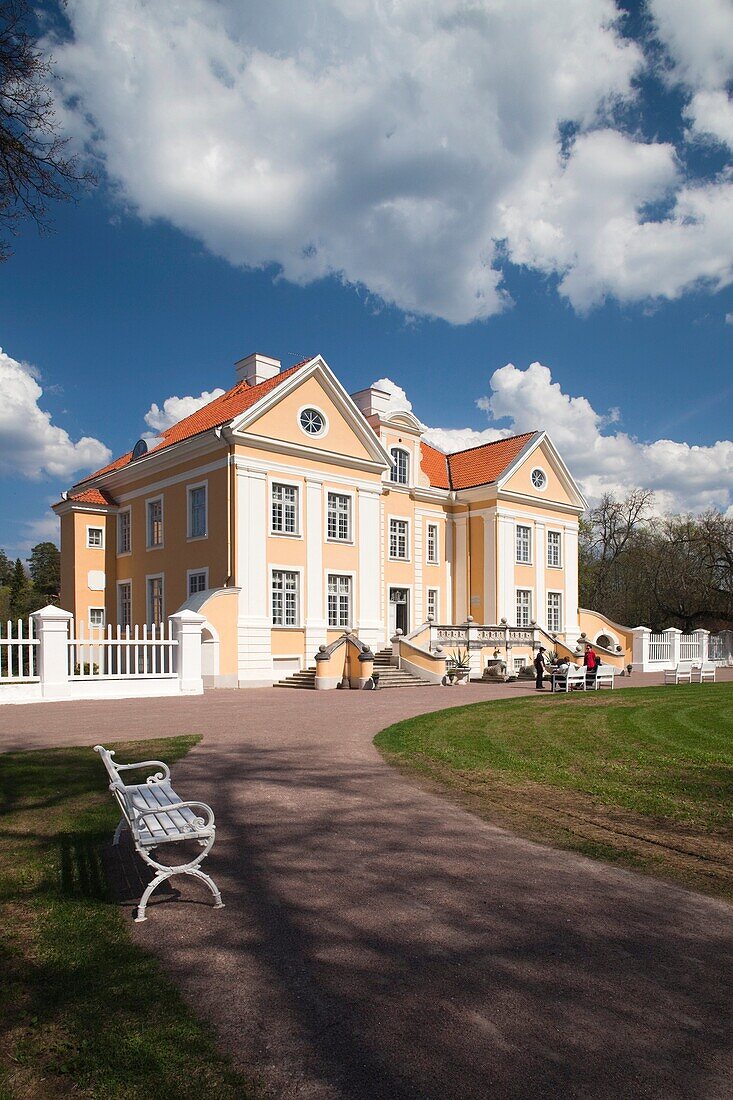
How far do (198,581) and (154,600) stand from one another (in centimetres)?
367

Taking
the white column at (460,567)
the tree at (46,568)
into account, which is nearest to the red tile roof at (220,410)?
the white column at (460,567)

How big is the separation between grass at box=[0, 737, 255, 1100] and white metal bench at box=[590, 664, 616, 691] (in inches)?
783

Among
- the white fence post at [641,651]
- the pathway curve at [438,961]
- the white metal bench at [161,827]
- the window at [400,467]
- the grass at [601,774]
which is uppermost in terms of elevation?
the window at [400,467]

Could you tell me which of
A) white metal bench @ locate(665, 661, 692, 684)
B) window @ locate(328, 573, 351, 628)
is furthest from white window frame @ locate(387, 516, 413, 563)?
white metal bench @ locate(665, 661, 692, 684)

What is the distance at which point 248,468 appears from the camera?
2747 cm

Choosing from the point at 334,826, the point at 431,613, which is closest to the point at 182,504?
the point at 431,613

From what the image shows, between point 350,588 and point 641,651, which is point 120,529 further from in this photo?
point 641,651

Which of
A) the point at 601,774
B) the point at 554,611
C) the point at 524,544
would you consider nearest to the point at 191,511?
the point at 524,544

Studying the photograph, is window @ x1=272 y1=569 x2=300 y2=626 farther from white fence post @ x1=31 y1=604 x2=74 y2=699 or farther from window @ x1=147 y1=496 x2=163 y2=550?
white fence post @ x1=31 y1=604 x2=74 y2=699

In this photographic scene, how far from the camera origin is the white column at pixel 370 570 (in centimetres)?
3061

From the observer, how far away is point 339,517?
3075 cm

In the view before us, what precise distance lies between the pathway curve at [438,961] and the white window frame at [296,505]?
20426 mm

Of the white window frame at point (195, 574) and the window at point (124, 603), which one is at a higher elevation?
the white window frame at point (195, 574)

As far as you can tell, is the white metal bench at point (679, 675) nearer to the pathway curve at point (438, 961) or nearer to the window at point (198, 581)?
the window at point (198, 581)
